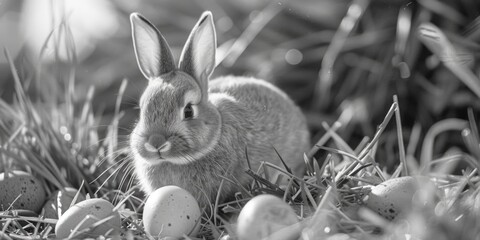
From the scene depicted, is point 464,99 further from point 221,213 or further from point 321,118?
point 221,213

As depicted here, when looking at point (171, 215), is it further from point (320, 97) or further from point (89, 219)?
point (320, 97)

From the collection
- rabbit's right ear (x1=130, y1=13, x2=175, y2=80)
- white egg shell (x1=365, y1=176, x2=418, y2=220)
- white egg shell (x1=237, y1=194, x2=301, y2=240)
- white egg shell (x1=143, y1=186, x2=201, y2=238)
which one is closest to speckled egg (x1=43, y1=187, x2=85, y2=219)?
white egg shell (x1=143, y1=186, x2=201, y2=238)

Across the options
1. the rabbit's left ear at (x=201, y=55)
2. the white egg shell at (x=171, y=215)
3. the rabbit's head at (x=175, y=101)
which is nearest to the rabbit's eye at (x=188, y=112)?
the rabbit's head at (x=175, y=101)

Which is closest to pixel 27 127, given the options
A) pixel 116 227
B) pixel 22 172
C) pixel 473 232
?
pixel 22 172

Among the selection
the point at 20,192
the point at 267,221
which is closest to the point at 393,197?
the point at 267,221

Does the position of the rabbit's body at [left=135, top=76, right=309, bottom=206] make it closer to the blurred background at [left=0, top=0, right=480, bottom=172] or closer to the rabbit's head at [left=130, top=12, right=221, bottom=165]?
the rabbit's head at [left=130, top=12, right=221, bottom=165]

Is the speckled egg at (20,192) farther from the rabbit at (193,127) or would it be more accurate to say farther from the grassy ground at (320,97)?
the rabbit at (193,127)
